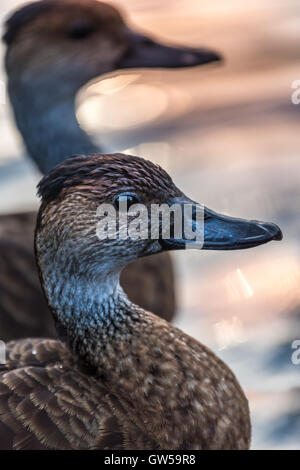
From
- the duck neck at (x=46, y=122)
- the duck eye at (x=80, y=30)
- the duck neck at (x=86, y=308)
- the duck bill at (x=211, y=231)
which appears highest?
the duck eye at (x=80, y=30)

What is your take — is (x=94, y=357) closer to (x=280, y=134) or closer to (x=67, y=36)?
(x=67, y=36)

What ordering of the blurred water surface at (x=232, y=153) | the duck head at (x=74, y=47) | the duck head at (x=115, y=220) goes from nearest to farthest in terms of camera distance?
the duck head at (x=115, y=220) → the blurred water surface at (x=232, y=153) → the duck head at (x=74, y=47)

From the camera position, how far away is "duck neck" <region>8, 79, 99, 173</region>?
4934 mm

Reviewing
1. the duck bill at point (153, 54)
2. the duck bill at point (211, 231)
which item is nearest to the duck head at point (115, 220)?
the duck bill at point (211, 231)

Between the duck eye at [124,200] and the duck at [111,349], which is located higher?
the duck eye at [124,200]

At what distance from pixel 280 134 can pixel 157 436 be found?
325cm

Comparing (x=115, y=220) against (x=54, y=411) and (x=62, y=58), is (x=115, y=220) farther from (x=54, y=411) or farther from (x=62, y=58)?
(x=62, y=58)

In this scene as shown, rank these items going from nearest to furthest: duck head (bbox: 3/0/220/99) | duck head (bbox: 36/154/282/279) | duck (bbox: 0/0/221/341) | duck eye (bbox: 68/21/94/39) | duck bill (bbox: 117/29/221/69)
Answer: duck head (bbox: 36/154/282/279), duck (bbox: 0/0/221/341), duck head (bbox: 3/0/220/99), duck eye (bbox: 68/21/94/39), duck bill (bbox: 117/29/221/69)

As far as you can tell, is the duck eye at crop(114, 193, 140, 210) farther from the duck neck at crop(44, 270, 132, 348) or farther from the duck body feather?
the duck body feather

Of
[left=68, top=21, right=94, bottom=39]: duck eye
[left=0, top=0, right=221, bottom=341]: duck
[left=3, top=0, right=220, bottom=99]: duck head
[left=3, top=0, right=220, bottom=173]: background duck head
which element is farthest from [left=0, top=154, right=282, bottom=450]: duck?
[left=68, top=21, right=94, bottom=39]: duck eye

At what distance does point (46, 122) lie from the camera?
4988mm

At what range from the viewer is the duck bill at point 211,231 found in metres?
3.12

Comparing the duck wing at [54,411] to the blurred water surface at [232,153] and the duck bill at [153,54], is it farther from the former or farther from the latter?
the duck bill at [153,54]

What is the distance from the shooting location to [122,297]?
10.6ft
